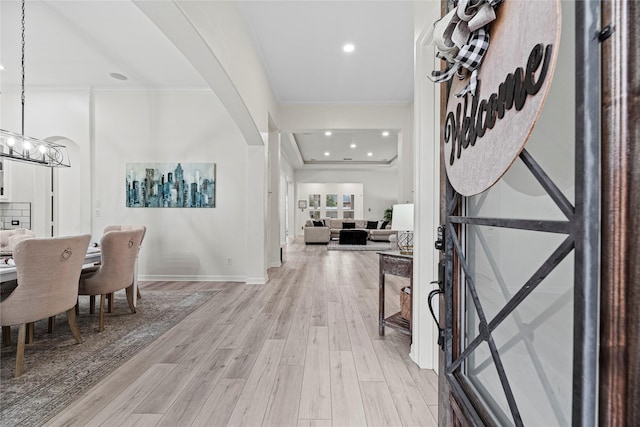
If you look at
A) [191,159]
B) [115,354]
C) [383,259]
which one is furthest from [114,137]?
[383,259]

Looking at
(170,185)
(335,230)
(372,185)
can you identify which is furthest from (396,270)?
(372,185)

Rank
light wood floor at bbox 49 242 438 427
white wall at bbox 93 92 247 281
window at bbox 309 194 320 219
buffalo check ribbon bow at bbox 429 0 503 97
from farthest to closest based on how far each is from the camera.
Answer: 1. window at bbox 309 194 320 219
2. white wall at bbox 93 92 247 281
3. light wood floor at bbox 49 242 438 427
4. buffalo check ribbon bow at bbox 429 0 503 97

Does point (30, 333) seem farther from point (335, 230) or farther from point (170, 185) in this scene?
point (335, 230)

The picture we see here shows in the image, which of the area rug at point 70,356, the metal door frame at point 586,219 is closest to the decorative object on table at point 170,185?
the area rug at point 70,356

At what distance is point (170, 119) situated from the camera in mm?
4758

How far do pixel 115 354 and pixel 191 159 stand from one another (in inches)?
128

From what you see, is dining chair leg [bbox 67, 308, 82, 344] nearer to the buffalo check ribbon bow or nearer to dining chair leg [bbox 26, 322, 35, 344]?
dining chair leg [bbox 26, 322, 35, 344]

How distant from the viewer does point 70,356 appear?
86.8 inches

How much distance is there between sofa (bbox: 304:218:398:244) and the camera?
10.1 metres

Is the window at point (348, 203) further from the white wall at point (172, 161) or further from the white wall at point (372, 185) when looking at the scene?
the white wall at point (172, 161)

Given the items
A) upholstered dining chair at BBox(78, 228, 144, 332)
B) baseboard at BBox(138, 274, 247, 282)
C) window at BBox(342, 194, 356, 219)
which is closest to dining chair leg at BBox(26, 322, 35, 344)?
upholstered dining chair at BBox(78, 228, 144, 332)

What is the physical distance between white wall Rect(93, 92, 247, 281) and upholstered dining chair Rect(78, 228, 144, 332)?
1766mm

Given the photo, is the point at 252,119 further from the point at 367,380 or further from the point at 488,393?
the point at 488,393

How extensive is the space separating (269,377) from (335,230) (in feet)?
29.8
